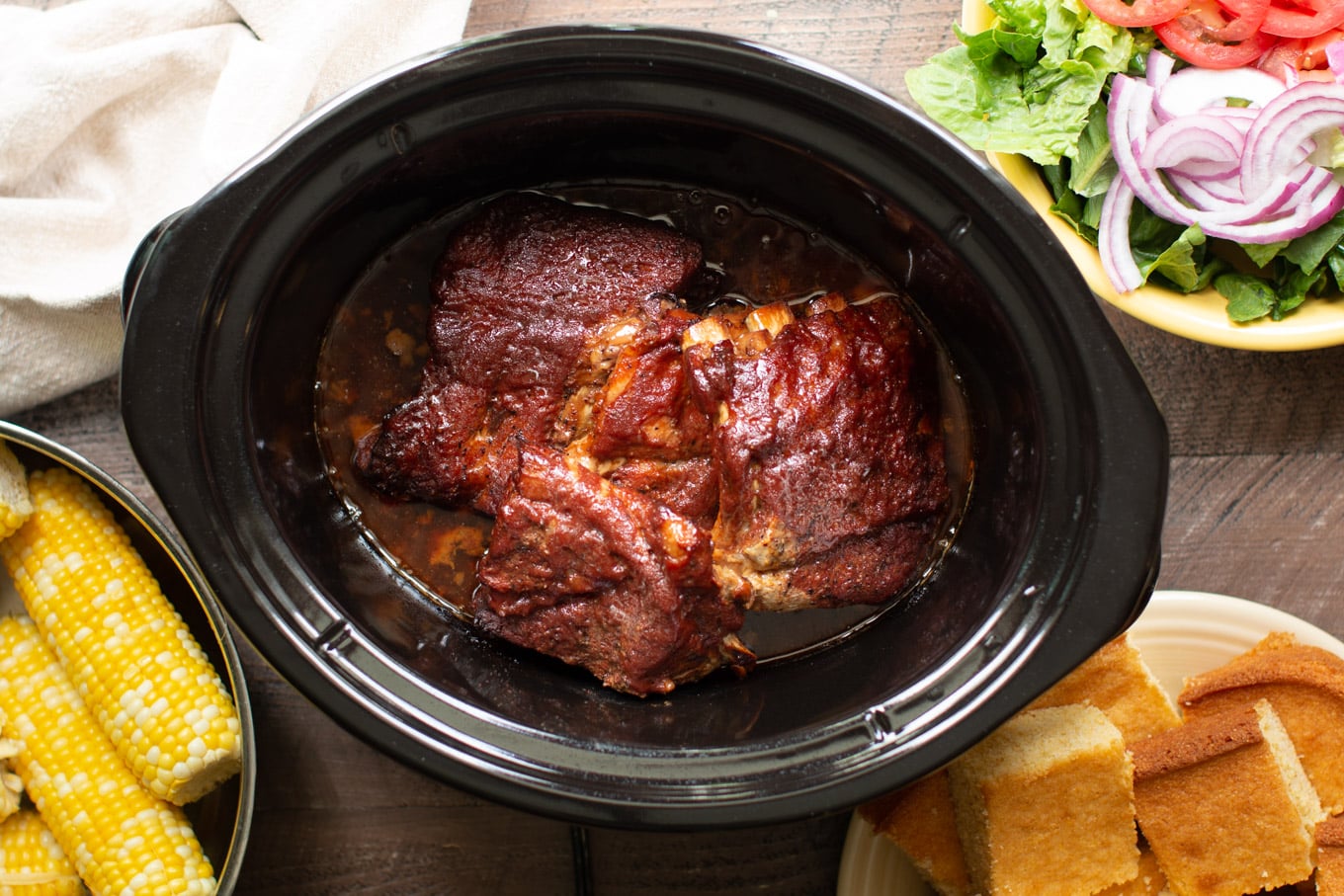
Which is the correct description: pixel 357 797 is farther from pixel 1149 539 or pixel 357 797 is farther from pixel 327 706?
pixel 1149 539

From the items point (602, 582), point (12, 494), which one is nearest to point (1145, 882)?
point (602, 582)

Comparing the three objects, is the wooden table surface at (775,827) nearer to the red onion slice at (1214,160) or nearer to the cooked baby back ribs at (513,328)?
the red onion slice at (1214,160)

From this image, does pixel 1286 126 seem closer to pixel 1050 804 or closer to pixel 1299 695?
pixel 1299 695

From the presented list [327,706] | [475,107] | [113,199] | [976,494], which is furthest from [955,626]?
[113,199]

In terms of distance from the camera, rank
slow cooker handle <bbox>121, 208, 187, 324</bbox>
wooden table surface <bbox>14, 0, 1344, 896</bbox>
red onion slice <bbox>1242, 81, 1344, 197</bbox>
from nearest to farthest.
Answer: slow cooker handle <bbox>121, 208, 187, 324</bbox> < red onion slice <bbox>1242, 81, 1344, 197</bbox> < wooden table surface <bbox>14, 0, 1344, 896</bbox>

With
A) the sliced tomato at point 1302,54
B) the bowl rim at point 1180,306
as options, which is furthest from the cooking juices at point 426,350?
the sliced tomato at point 1302,54

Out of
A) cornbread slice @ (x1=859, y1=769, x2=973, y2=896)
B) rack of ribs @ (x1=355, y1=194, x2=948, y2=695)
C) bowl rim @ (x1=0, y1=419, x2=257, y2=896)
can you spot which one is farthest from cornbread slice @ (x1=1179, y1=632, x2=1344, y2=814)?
bowl rim @ (x1=0, y1=419, x2=257, y2=896)

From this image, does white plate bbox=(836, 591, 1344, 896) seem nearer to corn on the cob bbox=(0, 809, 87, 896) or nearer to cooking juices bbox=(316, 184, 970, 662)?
cooking juices bbox=(316, 184, 970, 662)
